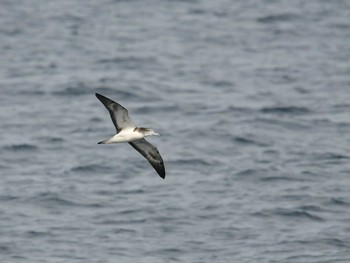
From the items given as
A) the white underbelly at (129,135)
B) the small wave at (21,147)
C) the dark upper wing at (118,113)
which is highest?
the dark upper wing at (118,113)

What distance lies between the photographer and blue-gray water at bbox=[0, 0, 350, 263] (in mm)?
26031

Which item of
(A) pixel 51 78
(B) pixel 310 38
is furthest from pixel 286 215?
(B) pixel 310 38

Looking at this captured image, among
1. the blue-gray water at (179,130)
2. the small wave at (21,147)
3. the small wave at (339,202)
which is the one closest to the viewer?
the blue-gray water at (179,130)

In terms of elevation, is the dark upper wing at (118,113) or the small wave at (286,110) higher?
the dark upper wing at (118,113)

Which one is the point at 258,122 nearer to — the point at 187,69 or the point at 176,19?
the point at 187,69

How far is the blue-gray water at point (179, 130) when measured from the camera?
26.0 metres

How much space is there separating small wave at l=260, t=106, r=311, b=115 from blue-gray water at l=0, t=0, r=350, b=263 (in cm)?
6

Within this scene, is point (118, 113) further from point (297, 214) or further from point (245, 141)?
point (245, 141)

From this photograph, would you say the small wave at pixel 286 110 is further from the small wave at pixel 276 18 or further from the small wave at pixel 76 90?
the small wave at pixel 276 18

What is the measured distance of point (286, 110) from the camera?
35.8m

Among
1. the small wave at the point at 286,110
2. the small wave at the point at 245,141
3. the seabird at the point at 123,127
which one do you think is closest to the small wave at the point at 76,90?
the small wave at the point at 286,110

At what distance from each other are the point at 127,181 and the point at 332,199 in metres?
5.40

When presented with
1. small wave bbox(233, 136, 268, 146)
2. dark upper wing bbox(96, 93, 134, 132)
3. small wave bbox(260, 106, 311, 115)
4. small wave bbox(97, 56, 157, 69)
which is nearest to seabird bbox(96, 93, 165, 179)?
dark upper wing bbox(96, 93, 134, 132)

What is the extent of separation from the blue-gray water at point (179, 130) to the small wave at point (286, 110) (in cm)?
6
